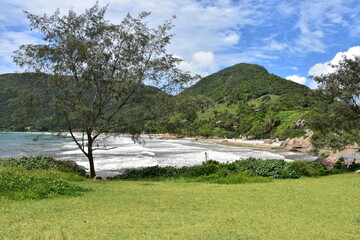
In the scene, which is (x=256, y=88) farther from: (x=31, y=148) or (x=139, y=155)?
(x=139, y=155)

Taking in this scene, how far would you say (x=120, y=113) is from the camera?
20469 millimetres

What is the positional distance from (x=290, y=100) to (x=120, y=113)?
10425 cm

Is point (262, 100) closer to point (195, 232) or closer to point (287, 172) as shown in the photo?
point (287, 172)

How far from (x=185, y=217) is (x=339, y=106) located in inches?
760

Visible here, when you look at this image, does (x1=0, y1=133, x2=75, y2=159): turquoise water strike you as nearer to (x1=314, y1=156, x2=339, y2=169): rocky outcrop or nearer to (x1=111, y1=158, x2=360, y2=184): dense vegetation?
(x1=111, y1=158, x2=360, y2=184): dense vegetation

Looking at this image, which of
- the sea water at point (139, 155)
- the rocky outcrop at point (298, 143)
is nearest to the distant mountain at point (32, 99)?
the sea water at point (139, 155)

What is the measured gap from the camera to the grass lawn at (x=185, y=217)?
619 cm

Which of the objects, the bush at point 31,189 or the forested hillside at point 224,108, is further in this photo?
the forested hillside at point 224,108

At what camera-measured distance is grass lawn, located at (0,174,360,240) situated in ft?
20.3

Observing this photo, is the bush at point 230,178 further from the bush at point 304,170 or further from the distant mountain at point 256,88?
the distant mountain at point 256,88

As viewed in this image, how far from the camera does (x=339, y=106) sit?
73.3 feet

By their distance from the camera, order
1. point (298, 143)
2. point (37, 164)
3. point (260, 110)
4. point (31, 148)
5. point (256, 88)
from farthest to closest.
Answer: point (256, 88)
point (260, 110)
point (298, 143)
point (31, 148)
point (37, 164)

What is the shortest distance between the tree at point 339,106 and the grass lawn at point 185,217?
11.5m

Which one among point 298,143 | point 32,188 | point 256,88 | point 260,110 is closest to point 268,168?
point 32,188
